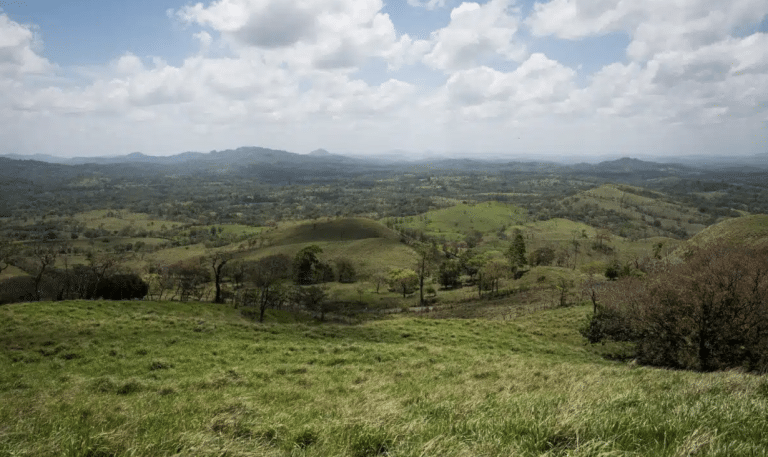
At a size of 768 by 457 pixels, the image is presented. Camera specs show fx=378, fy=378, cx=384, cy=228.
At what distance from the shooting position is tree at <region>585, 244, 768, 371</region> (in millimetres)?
22047

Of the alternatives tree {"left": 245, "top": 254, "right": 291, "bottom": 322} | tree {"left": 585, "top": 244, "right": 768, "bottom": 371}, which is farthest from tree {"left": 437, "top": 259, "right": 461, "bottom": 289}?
tree {"left": 585, "top": 244, "right": 768, "bottom": 371}

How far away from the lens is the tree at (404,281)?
9877 cm

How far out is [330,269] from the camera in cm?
12700

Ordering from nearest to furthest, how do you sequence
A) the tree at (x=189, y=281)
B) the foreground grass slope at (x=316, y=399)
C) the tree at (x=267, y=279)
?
the foreground grass slope at (x=316, y=399) < the tree at (x=267, y=279) < the tree at (x=189, y=281)

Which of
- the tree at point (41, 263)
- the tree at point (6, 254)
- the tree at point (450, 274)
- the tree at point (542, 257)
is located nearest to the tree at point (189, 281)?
the tree at point (41, 263)

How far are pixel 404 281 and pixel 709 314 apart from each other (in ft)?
256

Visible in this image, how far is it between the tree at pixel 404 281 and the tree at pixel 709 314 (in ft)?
242

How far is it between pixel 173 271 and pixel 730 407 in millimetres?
115729

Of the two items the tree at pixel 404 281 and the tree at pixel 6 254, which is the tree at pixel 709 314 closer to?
the tree at pixel 6 254

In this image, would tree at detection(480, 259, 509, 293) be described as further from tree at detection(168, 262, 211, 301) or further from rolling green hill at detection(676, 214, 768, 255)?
tree at detection(168, 262, 211, 301)

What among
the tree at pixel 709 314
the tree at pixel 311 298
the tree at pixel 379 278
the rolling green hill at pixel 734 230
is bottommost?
the tree at pixel 379 278

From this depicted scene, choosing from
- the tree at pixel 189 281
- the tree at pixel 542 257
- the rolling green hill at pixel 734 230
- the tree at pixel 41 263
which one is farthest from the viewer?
the tree at pixel 542 257

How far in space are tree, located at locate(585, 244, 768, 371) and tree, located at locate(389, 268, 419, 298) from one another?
73.9m

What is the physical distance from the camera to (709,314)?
74.0 feet
